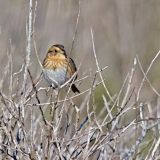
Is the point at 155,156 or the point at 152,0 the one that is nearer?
the point at 155,156

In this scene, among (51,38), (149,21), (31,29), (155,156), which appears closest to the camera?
(31,29)

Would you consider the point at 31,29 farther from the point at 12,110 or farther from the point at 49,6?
the point at 49,6

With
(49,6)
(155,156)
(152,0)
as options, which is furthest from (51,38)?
(155,156)

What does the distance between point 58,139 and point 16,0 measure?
561 centimetres

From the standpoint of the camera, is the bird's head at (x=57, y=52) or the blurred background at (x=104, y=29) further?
the blurred background at (x=104, y=29)

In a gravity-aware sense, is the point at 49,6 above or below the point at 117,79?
above

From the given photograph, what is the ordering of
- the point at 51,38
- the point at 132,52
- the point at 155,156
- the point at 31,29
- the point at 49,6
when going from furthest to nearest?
the point at 132,52
the point at 51,38
the point at 49,6
the point at 155,156
the point at 31,29

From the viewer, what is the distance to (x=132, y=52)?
9.39m

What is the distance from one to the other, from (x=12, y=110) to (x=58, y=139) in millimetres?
285

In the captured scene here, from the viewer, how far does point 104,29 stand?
A: 10234 mm

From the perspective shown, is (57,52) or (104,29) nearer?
(57,52)

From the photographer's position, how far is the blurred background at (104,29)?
8289mm

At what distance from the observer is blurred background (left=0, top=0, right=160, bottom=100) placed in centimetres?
829

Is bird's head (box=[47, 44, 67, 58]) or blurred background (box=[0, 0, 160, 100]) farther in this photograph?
blurred background (box=[0, 0, 160, 100])
